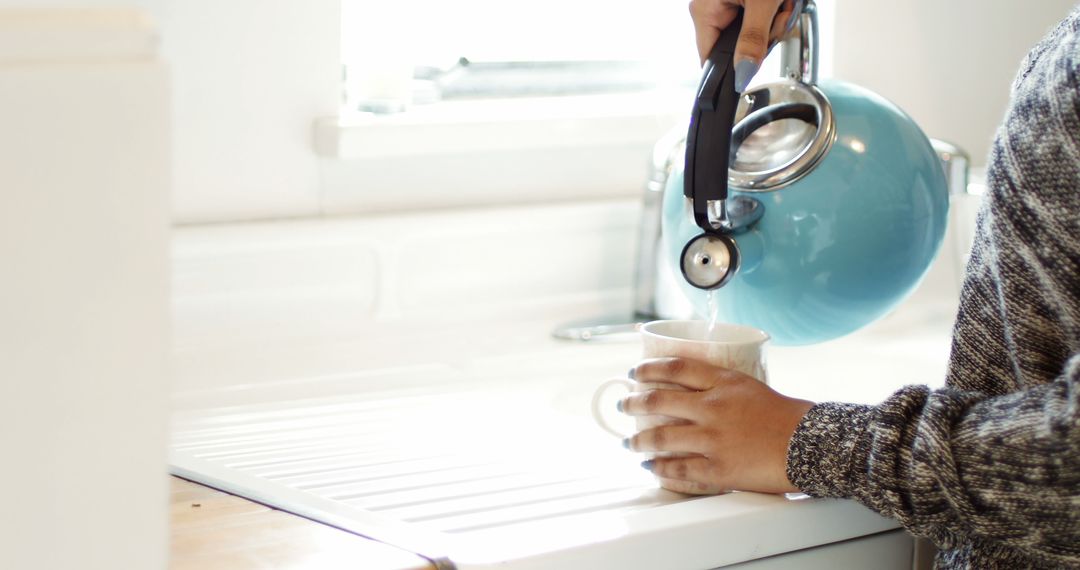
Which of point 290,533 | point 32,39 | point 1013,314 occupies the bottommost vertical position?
point 290,533

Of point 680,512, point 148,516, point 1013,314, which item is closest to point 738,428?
point 680,512

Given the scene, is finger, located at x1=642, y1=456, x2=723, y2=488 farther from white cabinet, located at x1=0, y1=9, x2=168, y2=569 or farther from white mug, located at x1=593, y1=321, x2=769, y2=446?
white cabinet, located at x1=0, y1=9, x2=168, y2=569

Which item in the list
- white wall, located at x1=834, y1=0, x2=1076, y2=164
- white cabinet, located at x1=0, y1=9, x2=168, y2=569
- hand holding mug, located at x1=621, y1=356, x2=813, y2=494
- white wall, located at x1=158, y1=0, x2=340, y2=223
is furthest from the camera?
white wall, located at x1=834, y1=0, x2=1076, y2=164

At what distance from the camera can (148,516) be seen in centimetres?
50

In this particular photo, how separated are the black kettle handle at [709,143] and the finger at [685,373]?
84 millimetres

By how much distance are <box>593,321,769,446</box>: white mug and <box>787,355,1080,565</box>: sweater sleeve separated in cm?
6

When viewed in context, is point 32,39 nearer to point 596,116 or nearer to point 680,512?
point 680,512

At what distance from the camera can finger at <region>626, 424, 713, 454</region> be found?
75cm

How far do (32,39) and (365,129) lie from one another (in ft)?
2.43

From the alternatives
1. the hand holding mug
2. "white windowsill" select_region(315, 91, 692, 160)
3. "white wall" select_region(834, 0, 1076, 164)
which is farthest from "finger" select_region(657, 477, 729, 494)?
"white wall" select_region(834, 0, 1076, 164)

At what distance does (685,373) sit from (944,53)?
3.14 feet

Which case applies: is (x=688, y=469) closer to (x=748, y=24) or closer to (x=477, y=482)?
(x=477, y=482)

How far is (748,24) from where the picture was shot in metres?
0.80

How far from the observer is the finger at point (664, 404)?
0.75 metres
